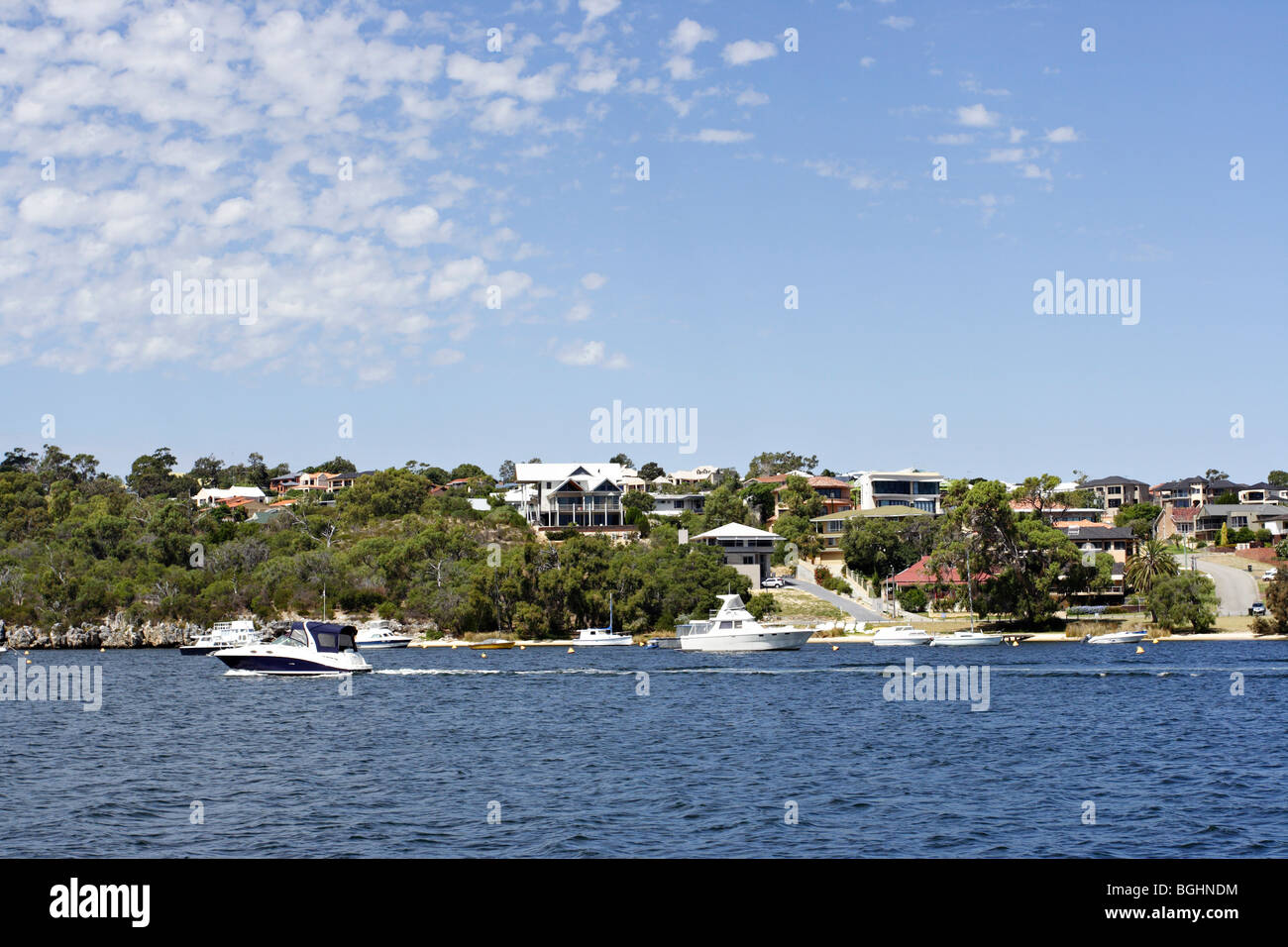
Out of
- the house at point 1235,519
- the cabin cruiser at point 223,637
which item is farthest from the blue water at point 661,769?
the house at point 1235,519

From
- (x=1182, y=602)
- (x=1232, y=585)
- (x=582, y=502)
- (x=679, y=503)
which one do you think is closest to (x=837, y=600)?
(x=1182, y=602)

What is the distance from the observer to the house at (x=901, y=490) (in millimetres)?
152875

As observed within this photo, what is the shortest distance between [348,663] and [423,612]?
4114 cm

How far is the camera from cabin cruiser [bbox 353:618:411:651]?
97688 mm

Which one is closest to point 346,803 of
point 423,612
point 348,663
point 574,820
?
point 574,820

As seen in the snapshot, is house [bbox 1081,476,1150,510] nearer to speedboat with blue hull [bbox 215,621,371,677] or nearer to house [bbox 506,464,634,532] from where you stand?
house [bbox 506,464,634,532]

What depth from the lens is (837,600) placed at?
354ft

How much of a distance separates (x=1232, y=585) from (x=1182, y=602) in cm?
2465

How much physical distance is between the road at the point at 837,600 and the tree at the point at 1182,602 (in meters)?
22.3

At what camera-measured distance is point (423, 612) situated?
355ft

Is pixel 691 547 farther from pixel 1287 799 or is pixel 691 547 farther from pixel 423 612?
pixel 1287 799

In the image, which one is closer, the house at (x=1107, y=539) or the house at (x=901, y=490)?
the house at (x=1107, y=539)

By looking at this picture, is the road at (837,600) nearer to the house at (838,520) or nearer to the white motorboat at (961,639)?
the house at (838,520)
